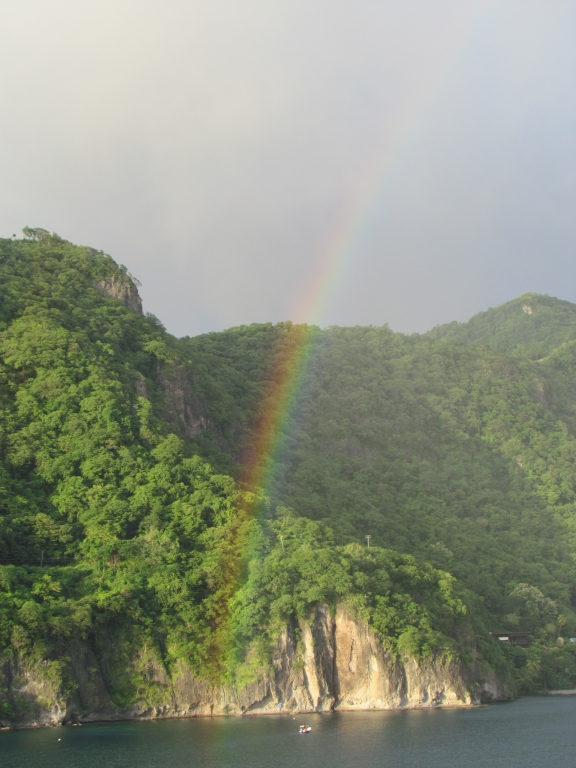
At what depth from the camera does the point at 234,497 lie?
82.1 metres

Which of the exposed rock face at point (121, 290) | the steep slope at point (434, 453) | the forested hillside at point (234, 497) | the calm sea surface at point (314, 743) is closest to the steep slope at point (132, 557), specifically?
the forested hillside at point (234, 497)

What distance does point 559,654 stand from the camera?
94375 mm

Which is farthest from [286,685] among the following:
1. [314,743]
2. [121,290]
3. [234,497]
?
[121,290]

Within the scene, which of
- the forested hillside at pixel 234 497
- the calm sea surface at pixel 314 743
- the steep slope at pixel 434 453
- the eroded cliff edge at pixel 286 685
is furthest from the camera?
the steep slope at pixel 434 453

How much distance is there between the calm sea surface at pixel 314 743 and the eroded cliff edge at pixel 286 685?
7.61ft

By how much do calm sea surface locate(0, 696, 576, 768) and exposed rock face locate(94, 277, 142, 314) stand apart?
6152 cm

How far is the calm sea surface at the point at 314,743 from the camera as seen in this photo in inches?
1925

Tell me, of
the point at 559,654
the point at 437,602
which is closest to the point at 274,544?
the point at 437,602

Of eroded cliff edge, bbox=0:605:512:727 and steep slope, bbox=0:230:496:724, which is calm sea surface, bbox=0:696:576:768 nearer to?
eroded cliff edge, bbox=0:605:512:727

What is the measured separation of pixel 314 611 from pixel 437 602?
1412 centimetres

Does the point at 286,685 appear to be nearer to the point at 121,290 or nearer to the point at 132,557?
the point at 132,557

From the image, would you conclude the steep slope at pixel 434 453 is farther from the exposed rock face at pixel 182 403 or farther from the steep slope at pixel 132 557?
the steep slope at pixel 132 557

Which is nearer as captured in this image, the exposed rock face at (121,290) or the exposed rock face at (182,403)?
the exposed rock face at (182,403)

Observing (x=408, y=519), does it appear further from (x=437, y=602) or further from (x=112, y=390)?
(x=112, y=390)
